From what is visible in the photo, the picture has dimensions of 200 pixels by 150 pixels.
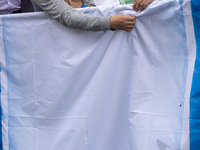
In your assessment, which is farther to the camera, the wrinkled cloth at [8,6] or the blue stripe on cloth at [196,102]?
the wrinkled cloth at [8,6]

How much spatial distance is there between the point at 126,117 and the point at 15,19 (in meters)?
0.86

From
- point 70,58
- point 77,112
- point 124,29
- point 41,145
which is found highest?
point 124,29

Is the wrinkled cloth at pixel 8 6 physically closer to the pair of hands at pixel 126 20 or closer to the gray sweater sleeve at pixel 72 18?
the gray sweater sleeve at pixel 72 18

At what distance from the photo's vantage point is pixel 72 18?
130 centimetres

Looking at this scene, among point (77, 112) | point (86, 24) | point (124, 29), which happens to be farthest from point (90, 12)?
point (77, 112)

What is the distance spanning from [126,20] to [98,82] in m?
0.37

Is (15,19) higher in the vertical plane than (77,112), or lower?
higher

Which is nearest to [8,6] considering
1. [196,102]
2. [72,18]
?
[72,18]

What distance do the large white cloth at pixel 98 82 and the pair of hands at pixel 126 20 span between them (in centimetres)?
3

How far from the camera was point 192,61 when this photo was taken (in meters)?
1.26

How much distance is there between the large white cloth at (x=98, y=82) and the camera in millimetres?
1278

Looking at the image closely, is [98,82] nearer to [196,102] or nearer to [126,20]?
[126,20]

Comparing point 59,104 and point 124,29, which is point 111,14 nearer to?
point 124,29

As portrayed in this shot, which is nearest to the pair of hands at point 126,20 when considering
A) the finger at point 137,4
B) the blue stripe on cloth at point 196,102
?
the finger at point 137,4
